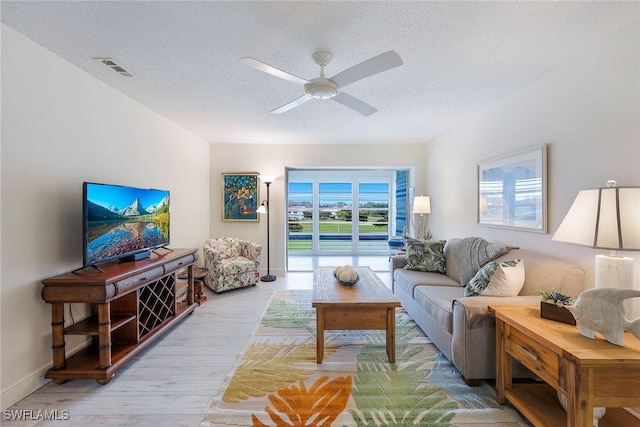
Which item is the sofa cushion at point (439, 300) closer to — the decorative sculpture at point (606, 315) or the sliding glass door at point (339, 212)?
the decorative sculpture at point (606, 315)

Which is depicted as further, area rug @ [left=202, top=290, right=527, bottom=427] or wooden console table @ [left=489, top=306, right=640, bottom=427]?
area rug @ [left=202, top=290, right=527, bottom=427]

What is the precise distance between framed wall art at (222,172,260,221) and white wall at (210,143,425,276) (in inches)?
4.2

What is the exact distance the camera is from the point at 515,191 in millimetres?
2736

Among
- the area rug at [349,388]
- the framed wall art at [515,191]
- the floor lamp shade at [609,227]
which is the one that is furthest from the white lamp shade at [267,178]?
the floor lamp shade at [609,227]

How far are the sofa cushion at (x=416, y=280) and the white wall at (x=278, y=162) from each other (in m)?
2.39

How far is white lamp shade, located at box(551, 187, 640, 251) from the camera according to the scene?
1425 millimetres

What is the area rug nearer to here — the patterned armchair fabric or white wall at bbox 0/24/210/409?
white wall at bbox 0/24/210/409

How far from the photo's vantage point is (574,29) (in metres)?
1.78

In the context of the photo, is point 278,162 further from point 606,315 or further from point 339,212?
point 606,315

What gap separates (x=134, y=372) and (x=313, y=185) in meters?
6.04

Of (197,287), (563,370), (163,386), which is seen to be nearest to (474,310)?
(563,370)

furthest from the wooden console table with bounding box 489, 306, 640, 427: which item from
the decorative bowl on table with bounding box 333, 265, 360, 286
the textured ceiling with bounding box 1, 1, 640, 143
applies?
the textured ceiling with bounding box 1, 1, 640, 143

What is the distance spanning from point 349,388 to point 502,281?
1.47 meters

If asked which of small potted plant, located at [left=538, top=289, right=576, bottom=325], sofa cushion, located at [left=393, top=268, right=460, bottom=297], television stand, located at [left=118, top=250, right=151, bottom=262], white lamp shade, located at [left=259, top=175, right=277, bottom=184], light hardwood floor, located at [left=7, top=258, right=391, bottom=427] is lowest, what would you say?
light hardwood floor, located at [left=7, top=258, right=391, bottom=427]
